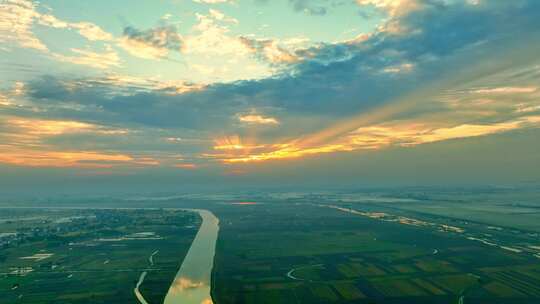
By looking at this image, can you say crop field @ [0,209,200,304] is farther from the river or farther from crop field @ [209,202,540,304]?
crop field @ [209,202,540,304]

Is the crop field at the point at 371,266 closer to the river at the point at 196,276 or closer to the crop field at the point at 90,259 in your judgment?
the river at the point at 196,276

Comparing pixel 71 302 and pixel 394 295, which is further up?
pixel 394 295

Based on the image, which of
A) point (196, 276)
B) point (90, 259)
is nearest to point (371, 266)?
point (196, 276)

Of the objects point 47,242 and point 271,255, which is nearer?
point 271,255

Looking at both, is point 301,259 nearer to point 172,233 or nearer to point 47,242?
point 172,233

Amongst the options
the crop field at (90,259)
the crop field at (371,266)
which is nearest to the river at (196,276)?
the crop field at (90,259)

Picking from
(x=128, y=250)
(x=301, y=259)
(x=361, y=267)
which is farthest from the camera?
(x=128, y=250)

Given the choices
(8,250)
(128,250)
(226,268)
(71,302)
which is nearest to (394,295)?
(226,268)

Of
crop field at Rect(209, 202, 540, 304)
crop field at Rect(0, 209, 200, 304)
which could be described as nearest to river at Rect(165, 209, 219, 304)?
crop field at Rect(0, 209, 200, 304)
